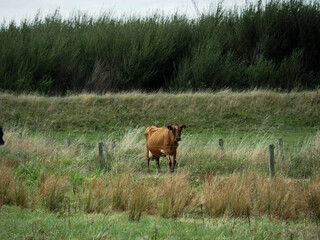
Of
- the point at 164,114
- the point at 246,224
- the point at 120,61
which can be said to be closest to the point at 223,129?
the point at 164,114

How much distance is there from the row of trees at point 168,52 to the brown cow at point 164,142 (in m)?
21.4

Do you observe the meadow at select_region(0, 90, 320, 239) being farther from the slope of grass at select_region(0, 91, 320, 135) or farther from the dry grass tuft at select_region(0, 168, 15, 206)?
the slope of grass at select_region(0, 91, 320, 135)

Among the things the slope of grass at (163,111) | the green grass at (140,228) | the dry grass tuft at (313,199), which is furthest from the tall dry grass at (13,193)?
the slope of grass at (163,111)

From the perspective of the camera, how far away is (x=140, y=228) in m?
7.20

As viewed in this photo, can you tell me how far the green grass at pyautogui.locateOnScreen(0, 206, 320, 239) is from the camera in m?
6.76

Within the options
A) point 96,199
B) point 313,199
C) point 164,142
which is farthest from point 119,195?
point 164,142

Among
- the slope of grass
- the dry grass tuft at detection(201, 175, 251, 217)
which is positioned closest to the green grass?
the dry grass tuft at detection(201, 175, 251, 217)

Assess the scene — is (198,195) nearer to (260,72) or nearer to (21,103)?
(21,103)

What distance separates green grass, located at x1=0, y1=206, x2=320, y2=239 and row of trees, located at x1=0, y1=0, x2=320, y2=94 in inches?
1043

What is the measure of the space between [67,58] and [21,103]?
7655 mm

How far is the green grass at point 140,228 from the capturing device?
22.2 feet

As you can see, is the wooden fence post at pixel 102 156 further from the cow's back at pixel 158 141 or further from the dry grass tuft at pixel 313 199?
the dry grass tuft at pixel 313 199

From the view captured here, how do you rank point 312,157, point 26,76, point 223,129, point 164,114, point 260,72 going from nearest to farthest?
1. point 312,157
2. point 223,129
3. point 164,114
4. point 26,76
5. point 260,72

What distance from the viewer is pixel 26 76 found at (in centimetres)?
3275
